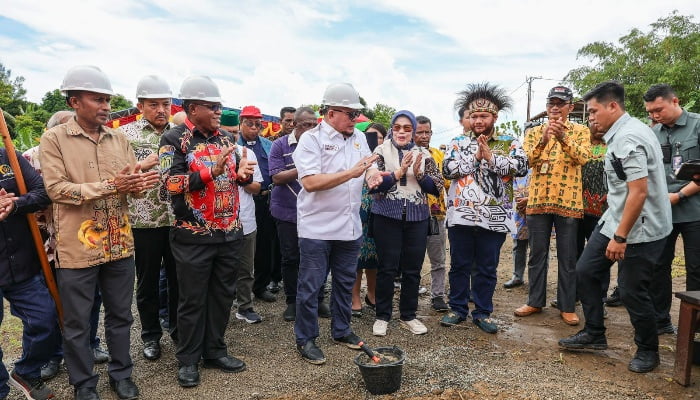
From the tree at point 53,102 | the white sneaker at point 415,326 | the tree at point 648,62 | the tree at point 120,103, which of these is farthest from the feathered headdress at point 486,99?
the tree at point 53,102

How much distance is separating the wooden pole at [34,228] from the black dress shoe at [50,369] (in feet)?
1.55

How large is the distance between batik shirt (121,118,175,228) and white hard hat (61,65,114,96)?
2.58 ft

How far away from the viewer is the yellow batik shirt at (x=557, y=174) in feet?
15.8

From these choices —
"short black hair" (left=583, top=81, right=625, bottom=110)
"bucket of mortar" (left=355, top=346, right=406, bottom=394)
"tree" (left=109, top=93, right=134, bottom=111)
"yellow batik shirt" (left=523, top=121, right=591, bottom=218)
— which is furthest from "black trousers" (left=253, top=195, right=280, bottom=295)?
"tree" (left=109, top=93, right=134, bottom=111)

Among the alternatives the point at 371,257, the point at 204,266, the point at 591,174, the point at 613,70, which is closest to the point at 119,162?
the point at 204,266

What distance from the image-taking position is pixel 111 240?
3211 mm

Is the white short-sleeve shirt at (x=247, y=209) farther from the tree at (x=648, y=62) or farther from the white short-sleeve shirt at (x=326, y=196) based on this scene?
the tree at (x=648, y=62)

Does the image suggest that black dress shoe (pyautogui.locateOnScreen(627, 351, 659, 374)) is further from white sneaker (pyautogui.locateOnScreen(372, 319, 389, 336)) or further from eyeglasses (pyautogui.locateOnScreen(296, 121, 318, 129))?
eyeglasses (pyautogui.locateOnScreen(296, 121, 318, 129))

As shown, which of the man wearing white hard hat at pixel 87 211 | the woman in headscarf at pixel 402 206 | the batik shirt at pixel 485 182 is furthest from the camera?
the batik shirt at pixel 485 182

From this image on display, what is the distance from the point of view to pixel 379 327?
4551 millimetres

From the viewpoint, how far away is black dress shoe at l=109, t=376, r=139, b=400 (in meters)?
3.30

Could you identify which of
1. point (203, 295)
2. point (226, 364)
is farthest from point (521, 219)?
point (203, 295)

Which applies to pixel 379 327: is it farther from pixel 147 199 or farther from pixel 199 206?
pixel 147 199

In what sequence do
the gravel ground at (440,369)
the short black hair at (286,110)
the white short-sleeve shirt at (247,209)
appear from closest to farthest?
1. the gravel ground at (440,369)
2. the white short-sleeve shirt at (247,209)
3. the short black hair at (286,110)
